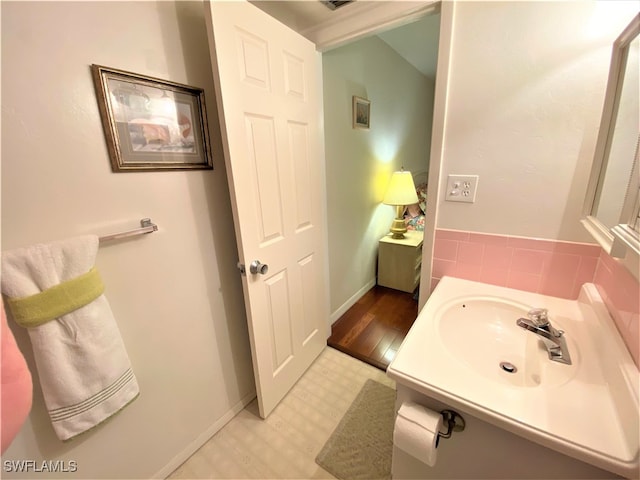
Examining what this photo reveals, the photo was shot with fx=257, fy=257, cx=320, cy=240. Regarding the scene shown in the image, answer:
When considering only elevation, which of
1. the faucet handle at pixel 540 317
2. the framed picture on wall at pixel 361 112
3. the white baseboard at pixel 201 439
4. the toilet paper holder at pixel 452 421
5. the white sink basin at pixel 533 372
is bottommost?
the white baseboard at pixel 201 439

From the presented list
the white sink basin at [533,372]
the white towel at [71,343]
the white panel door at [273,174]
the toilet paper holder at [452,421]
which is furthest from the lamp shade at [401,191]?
the white towel at [71,343]

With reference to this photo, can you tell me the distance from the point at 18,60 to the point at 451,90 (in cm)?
140

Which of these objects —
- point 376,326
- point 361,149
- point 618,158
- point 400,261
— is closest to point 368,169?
point 361,149

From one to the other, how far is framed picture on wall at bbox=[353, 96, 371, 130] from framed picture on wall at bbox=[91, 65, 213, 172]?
1272 mm

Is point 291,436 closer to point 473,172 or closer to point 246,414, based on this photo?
point 246,414

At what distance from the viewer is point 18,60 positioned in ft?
2.17

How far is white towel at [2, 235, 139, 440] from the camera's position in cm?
69

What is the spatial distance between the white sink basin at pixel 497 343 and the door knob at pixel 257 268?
743mm

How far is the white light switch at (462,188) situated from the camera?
3.65 ft

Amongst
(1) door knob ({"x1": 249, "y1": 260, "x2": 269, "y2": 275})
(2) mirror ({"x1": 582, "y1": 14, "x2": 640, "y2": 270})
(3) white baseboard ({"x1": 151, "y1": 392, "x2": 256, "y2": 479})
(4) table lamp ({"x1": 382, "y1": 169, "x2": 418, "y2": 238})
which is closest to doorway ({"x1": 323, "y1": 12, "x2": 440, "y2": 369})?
(4) table lamp ({"x1": 382, "y1": 169, "x2": 418, "y2": 238})

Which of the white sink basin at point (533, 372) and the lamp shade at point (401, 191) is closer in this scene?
the white sink basin at point (533, 372)

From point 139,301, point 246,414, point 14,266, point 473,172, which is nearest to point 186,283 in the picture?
point 139,301

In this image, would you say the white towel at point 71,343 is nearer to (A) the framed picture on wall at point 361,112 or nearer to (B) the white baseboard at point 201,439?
(B) the white baseboard at point 201,439

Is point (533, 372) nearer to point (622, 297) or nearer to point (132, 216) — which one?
point (622, 297)
